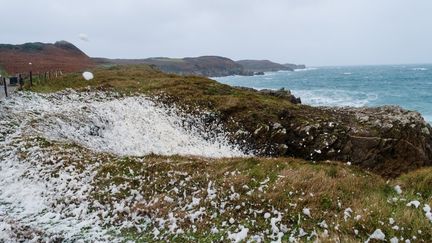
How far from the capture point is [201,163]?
1523cm

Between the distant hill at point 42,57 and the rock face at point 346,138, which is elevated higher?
the distant hill at point 42,57

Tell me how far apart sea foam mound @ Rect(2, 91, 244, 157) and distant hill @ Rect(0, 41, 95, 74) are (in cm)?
4791

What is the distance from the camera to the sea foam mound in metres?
23.5

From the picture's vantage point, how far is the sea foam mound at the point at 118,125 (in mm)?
23531

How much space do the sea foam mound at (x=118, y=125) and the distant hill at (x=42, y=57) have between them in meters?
47.9

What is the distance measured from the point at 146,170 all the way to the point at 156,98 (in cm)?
2009

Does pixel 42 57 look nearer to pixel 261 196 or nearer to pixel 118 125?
pixel 118 125

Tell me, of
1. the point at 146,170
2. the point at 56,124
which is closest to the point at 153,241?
the point at 146,170

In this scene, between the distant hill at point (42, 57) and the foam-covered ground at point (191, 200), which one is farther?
the distant hill at point (42, 57)

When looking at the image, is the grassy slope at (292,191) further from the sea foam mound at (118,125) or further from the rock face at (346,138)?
the rock face at (346,138)

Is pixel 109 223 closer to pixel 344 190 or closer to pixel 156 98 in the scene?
pixel 344 190

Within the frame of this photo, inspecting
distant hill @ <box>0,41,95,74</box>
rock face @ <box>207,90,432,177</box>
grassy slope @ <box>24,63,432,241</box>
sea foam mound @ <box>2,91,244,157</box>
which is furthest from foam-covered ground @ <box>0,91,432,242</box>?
distant hill @ <box>0,41,95,74</box>

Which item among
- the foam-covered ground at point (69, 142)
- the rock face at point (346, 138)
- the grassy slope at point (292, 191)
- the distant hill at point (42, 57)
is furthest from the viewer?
the distant hill at point (42, 57)

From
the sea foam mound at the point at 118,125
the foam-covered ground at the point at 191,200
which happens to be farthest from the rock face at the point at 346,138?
the foam-covered ground at the point at 191,200
